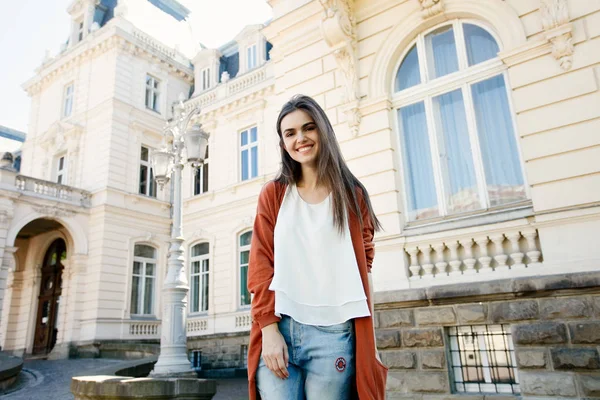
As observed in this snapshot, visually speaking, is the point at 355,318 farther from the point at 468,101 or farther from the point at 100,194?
the point at 100,194

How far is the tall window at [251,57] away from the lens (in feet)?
69.2

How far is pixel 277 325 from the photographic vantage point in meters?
1.99

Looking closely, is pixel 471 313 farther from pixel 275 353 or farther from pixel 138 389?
pixel 275 353

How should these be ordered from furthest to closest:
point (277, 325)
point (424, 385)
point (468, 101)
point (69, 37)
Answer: point (69, 37)
point (468, 101)
point (424, 385)
point (277, 325)

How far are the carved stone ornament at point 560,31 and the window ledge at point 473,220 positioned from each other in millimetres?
1859

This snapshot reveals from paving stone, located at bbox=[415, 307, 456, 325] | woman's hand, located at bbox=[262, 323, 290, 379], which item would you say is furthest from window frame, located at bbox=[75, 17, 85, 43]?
woman's hand, located at bbox=[262, 323, 290, 379]

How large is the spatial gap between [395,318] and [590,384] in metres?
2.32

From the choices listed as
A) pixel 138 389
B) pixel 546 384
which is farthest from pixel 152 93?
pixel 546 384

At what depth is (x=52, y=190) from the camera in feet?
60.7

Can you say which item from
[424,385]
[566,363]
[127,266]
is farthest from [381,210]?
[127,266]

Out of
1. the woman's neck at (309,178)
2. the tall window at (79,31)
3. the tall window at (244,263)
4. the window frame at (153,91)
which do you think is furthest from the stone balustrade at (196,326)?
the woman's neck at (309,178)

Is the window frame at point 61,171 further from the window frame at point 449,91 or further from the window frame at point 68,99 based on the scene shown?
the window frame at point 449,91

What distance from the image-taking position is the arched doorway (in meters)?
19.8

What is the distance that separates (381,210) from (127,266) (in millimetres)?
15696
